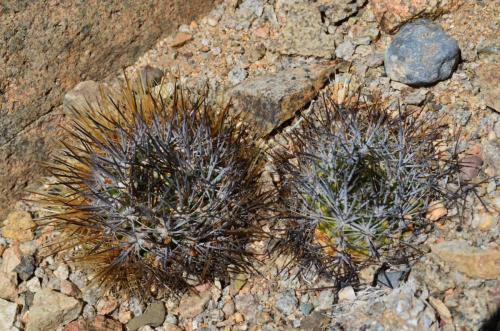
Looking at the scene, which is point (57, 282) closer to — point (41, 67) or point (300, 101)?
point (41, 67)

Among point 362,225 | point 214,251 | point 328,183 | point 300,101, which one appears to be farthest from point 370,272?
point 300,101

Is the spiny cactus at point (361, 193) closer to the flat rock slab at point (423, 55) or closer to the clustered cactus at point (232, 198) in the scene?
the clustered cactus at point (232, 198)

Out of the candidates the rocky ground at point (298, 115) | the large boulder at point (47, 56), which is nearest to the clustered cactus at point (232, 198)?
the rocky ground at point (298, 115)

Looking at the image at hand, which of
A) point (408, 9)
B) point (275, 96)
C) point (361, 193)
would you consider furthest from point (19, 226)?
point (408, 9)

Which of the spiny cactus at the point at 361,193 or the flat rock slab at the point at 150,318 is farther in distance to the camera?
the flat rock slab at the point at 150,318

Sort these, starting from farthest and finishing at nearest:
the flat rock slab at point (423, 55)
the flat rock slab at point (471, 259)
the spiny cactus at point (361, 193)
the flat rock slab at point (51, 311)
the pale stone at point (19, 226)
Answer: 1. the pale stone at point (19, 226)
2. the flat rock slab at point (423, 55)
3. the flat rock slab at point (51, 311)
4. the spiny cactus at point (361, 193)
5. the flat rock slab at point (471, 259)

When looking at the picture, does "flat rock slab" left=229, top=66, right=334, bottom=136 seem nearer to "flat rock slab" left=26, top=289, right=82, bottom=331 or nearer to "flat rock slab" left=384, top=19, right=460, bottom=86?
"flat rock slab" left=384, top=19, right=460, bottom=86

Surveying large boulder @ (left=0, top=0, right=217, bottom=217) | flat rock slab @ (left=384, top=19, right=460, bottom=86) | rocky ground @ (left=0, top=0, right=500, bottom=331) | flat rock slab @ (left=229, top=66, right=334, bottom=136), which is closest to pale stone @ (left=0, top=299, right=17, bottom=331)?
rocky ground @ (left=0, top=0, right=500, bottom=331)

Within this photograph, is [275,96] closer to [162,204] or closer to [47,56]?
[162,204]
